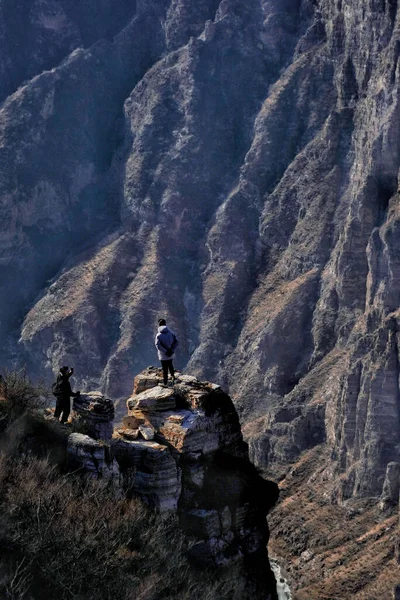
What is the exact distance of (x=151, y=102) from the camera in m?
196

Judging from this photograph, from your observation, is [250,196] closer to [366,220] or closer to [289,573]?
[366,220]

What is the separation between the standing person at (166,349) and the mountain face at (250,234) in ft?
314

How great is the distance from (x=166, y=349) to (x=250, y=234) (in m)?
132

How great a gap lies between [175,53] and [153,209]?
839 inches

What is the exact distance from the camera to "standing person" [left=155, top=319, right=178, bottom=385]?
48.3 metres

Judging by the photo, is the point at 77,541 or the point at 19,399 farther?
the point at 19,399

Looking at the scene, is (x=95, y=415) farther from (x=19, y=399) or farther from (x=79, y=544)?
(x=79, y=544)

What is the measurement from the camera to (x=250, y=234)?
180m

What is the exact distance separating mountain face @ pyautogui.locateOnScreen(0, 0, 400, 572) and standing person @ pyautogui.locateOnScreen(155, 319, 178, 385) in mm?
95719

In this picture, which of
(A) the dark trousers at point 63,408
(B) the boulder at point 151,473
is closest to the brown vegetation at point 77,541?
(B) the boulder at point 151,473

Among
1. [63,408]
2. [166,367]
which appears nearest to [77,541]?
[63,408]

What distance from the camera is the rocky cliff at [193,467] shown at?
4341 centimetres

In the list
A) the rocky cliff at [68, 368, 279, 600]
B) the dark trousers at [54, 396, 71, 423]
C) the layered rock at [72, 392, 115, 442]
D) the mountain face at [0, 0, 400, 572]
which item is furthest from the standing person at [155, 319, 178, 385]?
the mountain face at [0, 0, 400, 572]

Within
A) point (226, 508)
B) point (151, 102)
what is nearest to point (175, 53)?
point (151, 102)
